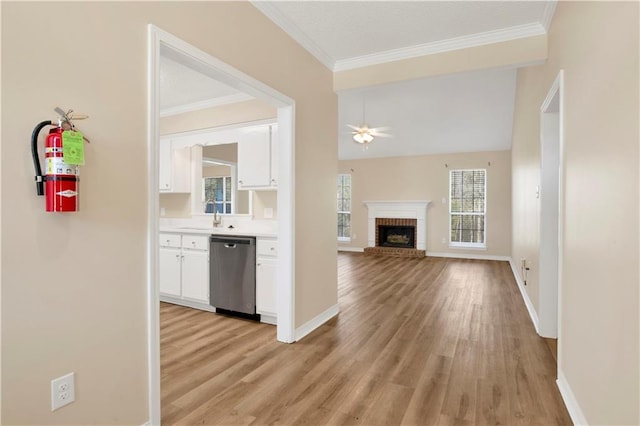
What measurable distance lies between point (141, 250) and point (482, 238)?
8.16 metres

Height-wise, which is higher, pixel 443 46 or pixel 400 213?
pixel 443 46

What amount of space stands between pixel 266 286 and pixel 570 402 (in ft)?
8.18

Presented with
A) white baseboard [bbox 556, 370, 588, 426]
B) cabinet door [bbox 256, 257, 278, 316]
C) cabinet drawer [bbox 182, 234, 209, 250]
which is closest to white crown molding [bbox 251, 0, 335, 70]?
cabinet door [bbox 256, 257, 278, 316]

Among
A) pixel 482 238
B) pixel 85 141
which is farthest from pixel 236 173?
pixel 482 238

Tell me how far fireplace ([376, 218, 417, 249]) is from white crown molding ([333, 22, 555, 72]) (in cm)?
588

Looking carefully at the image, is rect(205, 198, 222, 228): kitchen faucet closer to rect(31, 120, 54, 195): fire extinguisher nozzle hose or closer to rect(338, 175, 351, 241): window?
rect(31, 120, 54, 195): fire extinguisher nozzle hose

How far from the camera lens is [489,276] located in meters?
6.04

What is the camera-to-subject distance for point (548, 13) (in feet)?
8.68

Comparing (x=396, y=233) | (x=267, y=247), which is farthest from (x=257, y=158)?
(x=396, y=233)

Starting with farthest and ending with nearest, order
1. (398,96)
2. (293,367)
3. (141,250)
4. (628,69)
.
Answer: (398,96) < (293,367) < (141,250) < (628,69)

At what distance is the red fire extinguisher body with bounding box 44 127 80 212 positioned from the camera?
4.36ft

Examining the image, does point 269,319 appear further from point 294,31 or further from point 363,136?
point 363,136

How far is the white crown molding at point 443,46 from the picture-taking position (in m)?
2.91

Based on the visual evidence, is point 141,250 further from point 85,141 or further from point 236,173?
point 236,173
